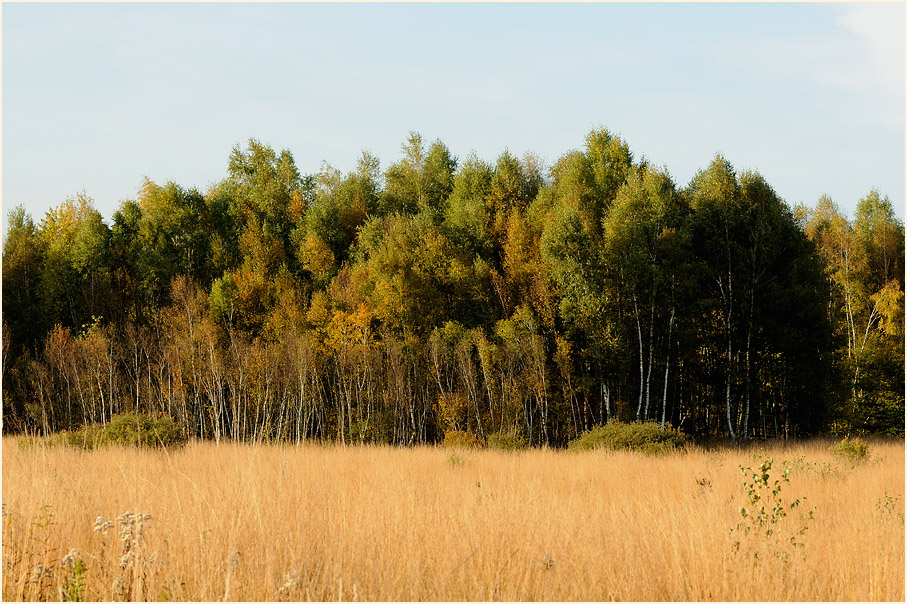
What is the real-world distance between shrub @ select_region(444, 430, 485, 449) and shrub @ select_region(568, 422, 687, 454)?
328 centimetres

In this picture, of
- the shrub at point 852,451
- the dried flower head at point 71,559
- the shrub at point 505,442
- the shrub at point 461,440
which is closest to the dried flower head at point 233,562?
the dried flower head at point 71,559

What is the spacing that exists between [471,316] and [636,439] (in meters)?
8.76

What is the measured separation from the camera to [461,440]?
20.9m

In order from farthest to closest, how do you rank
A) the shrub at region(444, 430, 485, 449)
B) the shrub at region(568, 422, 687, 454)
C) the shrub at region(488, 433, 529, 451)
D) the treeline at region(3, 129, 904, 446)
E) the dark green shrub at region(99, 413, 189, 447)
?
the treeline at region(3, 129, 904, 446), the shrub at region(444, 430, 485, 449), the shrub at region(488, 433, 529, 451), the shrub at region(568, 422, 687, 454), the dark green shrub at region(99, 413, 189, 447)

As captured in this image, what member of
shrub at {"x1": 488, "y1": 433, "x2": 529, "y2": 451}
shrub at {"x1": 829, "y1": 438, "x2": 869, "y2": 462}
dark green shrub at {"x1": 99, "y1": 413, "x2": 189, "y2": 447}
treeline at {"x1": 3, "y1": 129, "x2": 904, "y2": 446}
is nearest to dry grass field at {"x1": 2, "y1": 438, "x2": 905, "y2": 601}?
Answer: dark green shrub at {"x1": 99, "y1": 413, "x2": 189, "y2": 447}

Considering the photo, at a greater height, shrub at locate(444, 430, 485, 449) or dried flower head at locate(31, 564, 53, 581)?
dried flower head at locate(31, 564, 53, 581)

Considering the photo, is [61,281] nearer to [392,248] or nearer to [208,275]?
[208,275]

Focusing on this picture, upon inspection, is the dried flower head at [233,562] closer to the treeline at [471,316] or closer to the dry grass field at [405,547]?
the dry grass field at [405,547]

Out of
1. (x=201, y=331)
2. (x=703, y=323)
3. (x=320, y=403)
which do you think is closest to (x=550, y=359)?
(x=703, y=323)

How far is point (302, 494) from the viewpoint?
278 inches

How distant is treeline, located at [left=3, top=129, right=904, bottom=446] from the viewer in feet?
75.6

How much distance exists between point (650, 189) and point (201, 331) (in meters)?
14.7

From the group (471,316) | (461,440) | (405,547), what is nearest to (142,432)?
(461,440)

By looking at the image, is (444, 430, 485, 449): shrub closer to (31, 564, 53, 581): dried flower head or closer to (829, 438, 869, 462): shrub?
(829, 438, 869, 462): shrub
